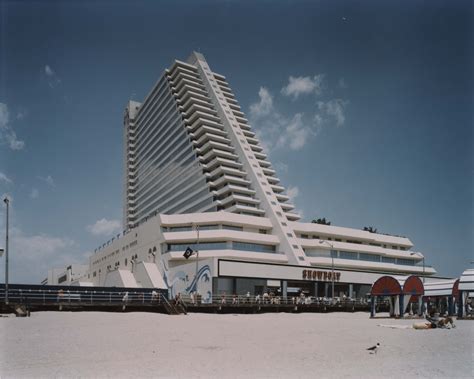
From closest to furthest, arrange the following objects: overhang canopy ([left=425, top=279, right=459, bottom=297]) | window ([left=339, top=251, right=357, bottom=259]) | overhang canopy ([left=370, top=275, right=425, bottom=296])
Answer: overhang canopy ([left=370, top=275, right=425, bottom=296])
overhang canopy ([left=425, top=279, right=459, bottom=297])
window ([left=339, top=251, right=357, bottom=259])

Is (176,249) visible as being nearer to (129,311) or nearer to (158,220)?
(158,220)

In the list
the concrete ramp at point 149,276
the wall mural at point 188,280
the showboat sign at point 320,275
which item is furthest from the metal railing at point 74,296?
the showboat sign at point 320,275

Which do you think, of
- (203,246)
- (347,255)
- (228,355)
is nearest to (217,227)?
(203,246)

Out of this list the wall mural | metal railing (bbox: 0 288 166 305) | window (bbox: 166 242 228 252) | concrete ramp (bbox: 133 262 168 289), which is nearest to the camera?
metal railing (bbox: 0 288 166 305)

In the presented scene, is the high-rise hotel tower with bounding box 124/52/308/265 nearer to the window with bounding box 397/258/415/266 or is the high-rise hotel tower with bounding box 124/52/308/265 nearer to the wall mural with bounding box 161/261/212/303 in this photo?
the wall mural with bounding box 161/261/212/303

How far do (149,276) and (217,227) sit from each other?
12.1 metres

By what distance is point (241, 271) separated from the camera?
183 feet

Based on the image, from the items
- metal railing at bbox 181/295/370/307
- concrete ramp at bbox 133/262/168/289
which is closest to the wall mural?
concrete ramp at bbox 133/262/168/289

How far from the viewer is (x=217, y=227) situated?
68.2 m

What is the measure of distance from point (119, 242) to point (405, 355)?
248 feet

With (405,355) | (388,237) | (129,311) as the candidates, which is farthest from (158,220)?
(405,355)

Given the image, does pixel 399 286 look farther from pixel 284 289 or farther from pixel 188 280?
pixel 188 280

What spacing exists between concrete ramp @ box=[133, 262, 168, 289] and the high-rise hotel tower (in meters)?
16.5

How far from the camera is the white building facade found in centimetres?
6094
